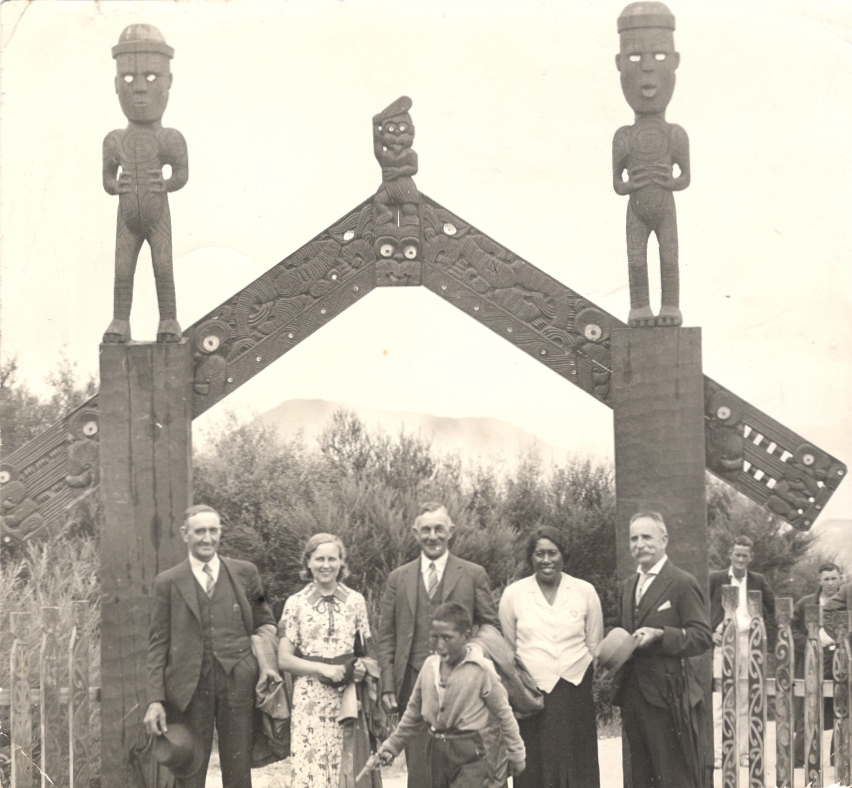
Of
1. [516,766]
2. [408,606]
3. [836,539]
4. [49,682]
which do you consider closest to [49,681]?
[49,682]

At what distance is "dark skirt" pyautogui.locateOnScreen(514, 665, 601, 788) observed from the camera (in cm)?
682

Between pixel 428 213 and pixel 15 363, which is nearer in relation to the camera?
pixel 428 213

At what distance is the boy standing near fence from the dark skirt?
1.67 feet

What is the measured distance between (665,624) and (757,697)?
637mm

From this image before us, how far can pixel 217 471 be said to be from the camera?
11.1 metres

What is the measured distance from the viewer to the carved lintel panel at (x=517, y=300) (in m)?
7.30

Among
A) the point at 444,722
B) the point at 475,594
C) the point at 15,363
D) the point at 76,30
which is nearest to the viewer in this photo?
the point at 444,722

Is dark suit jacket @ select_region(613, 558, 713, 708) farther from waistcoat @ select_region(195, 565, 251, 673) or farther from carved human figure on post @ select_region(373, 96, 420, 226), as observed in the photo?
carved human figure on post @ select_region(373, 96, 420, 226)

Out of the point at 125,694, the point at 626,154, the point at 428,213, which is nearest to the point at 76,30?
the point at 428,213

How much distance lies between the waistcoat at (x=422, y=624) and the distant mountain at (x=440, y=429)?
Result: 11.4ft

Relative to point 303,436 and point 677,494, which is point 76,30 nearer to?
point 303,436

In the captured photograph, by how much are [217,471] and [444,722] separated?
5257 mm

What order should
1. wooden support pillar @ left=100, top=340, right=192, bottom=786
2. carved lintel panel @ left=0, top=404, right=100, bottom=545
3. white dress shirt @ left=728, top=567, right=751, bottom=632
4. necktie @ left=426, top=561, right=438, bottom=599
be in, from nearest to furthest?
1. necktie @ left=426, top=561, right=438, bottom=599
2. wooden support pillar @ left=100, top=340, right=192, bottom=786
3. carved lintel panel @ left=0, top=404, right=100, bottom=545
4. white dress shirt @ left=728, top=567, right=751, bottom=632

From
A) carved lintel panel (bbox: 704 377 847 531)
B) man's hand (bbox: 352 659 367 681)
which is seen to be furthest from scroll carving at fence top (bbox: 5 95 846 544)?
man's hand (bbox: 352 659 367 681)
